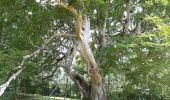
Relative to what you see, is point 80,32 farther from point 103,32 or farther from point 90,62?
point 103,32

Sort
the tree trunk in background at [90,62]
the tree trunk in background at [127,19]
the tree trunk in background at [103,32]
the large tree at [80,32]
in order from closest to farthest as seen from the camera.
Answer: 1. the large tree at [80,32]
2. the tree trunk in background at [90,62]
3. the tree trunk in background at [103,32]
4. the tree trunk in background at [127,19]

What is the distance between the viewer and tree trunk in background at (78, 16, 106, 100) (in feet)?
41.9

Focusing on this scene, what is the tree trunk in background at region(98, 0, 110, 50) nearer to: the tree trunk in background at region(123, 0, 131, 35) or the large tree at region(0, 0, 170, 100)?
the large tree at region(0, 0, 170, 100)

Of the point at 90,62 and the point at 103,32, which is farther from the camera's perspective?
the point at 103,32

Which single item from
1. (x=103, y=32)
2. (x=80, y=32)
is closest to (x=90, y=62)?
(x=80, y=32)

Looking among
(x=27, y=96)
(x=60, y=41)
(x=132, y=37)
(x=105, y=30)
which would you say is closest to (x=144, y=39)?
(x=132, y=37)

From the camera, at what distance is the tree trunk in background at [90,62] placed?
41.9 feet

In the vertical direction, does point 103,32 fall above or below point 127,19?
below

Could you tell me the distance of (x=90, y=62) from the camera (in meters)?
13.0

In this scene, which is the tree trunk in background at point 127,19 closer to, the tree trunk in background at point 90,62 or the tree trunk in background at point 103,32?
the tree trunk in background at point 103,32

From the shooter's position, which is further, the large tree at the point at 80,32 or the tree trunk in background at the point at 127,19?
the tree trunk in background at the point at 127,19

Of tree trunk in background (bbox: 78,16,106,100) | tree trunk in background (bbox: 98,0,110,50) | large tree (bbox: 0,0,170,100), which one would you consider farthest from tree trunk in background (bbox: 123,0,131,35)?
tree trunk in background (bbox: 78,16,106,100)

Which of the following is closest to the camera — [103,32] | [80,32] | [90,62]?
[80,32]

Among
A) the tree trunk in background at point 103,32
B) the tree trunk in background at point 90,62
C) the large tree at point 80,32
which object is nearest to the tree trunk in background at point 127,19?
the large tree at point 80,32
